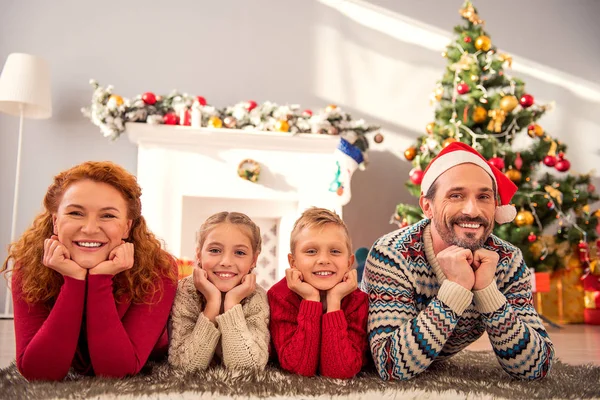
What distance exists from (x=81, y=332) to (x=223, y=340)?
1.14ft

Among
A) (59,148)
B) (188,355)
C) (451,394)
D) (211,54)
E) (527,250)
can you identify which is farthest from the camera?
(211,54)

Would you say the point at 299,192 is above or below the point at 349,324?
above

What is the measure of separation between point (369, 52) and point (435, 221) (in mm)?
3343

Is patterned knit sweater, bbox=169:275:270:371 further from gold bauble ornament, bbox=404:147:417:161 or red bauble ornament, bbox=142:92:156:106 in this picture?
gold bauble ornament, bbox=404:147:417:161

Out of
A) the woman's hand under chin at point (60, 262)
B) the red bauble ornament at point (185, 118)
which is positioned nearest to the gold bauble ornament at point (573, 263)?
the red bauble ornament at point (185, 118)

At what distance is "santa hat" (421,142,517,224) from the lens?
1553mm

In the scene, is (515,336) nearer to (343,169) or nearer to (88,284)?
(88,284)

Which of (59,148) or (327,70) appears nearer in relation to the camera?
(59,148)

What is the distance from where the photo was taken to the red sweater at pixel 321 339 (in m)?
1.43

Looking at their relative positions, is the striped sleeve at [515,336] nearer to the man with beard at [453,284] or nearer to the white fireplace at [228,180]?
the man with beard at [453,284]

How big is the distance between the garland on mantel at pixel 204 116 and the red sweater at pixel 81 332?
2386 millimetres

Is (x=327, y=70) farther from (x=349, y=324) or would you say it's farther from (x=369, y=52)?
(x=349, y=324)

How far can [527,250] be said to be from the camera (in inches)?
147

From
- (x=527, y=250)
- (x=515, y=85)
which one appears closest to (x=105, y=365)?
(x=527, y=250)
